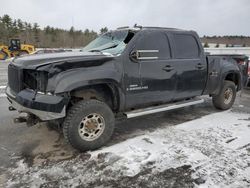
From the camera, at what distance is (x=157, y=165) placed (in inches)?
138

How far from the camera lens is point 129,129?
5004mm

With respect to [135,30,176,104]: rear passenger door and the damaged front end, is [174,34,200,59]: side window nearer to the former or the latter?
[135,30,176,104]: rear passenger door

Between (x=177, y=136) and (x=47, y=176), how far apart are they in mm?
2381

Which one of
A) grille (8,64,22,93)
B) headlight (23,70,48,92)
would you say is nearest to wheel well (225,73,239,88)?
headlight (23,70,48,92)

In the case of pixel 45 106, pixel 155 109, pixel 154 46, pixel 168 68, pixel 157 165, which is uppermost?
pixel 154 46

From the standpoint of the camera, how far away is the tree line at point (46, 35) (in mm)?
58388

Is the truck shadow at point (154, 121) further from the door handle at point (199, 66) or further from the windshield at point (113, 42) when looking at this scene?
the windshield at point (113, 42)

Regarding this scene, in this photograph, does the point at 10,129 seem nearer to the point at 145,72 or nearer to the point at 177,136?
the point at 145,72

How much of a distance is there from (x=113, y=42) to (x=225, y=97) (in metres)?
3.42

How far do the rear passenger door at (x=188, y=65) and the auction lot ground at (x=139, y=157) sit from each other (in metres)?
0.72

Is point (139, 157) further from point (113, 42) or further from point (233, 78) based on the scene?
point (233, 78)

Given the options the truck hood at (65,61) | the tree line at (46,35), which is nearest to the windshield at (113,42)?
the truck hood at (65,61)

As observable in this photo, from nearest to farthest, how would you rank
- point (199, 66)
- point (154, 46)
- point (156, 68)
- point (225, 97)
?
point (156, 68)
point (154, 46)
point (199, 66)
point (225, 97)

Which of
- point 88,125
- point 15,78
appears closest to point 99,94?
point 88,125
